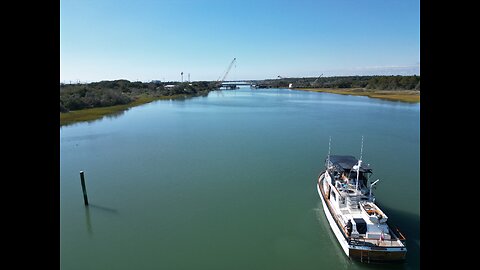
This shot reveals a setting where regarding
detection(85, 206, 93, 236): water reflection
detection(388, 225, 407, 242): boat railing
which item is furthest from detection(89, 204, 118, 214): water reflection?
detection(388, 225, 407, 242): boat railing

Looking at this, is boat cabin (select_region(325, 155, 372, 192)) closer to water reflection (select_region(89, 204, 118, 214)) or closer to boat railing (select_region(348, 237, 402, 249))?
boat railing (select_region(348, 237, 402, 249))

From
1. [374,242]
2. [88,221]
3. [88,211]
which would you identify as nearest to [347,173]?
[374,242]

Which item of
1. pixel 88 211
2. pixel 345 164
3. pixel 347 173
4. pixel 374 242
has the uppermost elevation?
pixel 345 164

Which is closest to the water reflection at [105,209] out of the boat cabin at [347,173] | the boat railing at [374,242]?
the boat cabin at [347,173]

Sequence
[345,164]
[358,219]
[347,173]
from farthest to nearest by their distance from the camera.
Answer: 1. [345,164]
2. [347,173]
3. [358,219]

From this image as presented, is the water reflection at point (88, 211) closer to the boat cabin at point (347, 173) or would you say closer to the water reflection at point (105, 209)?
the water reflection at point (105, 209)

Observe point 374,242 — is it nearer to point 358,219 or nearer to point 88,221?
point 358,219
